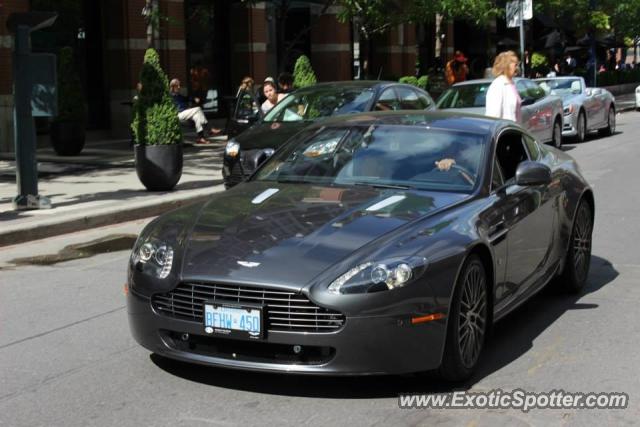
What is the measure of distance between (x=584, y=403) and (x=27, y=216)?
27.1 feet

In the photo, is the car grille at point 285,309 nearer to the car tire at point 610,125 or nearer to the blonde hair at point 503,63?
the blonde hair at point 503,63

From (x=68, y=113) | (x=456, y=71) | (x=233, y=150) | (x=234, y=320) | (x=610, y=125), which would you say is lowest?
(x=610, y=125)

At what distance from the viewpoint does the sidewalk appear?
11.4 metres

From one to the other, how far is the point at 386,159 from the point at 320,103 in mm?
8178

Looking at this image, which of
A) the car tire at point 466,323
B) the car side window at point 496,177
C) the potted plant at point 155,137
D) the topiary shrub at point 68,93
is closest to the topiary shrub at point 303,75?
the topiary shrub at point 68,93

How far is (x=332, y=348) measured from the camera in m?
5.00

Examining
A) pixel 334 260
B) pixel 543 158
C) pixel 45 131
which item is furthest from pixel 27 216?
pixel 45 131

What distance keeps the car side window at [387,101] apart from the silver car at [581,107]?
699 cm

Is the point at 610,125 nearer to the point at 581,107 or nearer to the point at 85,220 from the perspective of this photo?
the point at 581,107

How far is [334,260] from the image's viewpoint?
509 cm

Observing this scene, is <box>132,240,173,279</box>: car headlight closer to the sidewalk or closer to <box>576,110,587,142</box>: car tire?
Result: the sidewalk

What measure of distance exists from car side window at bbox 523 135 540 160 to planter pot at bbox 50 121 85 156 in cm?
1344

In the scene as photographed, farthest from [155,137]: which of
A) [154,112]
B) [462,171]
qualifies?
[462,171]

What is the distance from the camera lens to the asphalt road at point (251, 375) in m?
4.98
